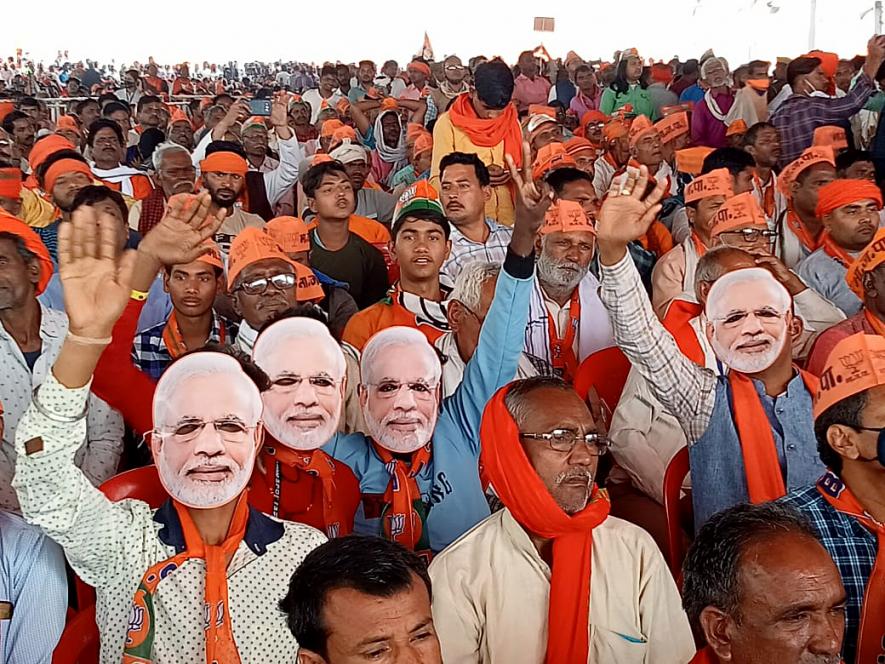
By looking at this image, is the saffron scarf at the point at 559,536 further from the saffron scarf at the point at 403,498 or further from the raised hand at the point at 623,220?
the raised hand at the point at 623,220

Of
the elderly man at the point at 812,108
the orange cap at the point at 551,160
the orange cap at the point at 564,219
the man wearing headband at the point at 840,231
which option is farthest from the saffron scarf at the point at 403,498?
the elderly man at the point at 812,108

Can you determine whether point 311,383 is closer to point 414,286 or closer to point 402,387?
point 402,387

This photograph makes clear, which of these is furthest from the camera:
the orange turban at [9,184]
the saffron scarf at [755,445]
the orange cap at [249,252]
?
the orange turban at [9,184]

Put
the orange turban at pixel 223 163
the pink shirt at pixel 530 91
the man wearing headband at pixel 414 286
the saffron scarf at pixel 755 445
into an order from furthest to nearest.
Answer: the pink shirt at pixel 530 91
the orange turban at pixel 223 163
the man wearing headband at pixel 414 286
the saffron scarf at pixel 755 445

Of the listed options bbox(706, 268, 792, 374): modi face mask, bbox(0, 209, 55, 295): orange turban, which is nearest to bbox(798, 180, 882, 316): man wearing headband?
bbox(706, 268, 792, 374): modi face mask

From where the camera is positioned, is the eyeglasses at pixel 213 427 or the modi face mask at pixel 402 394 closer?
the eyeglasses at pixel 213 427

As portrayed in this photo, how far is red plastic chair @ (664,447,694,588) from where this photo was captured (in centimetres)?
234

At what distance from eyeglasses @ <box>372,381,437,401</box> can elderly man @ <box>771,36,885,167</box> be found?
13.0 ft

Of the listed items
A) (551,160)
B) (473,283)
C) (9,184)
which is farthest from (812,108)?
(9,184)

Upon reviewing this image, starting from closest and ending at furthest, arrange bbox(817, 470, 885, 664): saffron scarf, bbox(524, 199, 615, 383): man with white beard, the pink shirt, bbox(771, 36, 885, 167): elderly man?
bbox(817, 470, 885, 664): saffron scarf < bbox(524, 199, 615, 383): man with white beard < bbox(771, 36, 885, 167): elderly man < the pink shirt

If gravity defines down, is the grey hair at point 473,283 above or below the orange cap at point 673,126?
below

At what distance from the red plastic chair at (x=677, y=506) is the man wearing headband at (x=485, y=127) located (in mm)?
2663

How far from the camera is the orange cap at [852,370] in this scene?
1964 millimetres

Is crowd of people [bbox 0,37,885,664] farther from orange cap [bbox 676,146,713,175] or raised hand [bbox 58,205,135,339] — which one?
orange cap [bbox 676,146,713,175]
